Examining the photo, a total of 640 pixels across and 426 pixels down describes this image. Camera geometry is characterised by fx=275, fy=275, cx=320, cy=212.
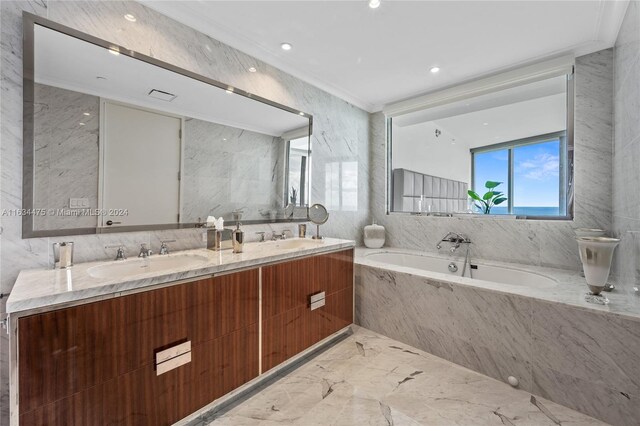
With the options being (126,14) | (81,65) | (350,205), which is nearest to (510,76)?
(350,205)

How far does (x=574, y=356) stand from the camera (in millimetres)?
1566

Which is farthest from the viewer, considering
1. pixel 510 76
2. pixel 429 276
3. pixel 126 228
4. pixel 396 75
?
pixel 396 75

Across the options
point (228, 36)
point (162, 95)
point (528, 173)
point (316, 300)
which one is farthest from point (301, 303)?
point (528, 173)

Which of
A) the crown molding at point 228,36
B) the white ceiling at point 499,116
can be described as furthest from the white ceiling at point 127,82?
the white ceiling at point 499,116

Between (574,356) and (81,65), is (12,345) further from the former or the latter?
(574,356)

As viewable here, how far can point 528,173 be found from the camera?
9.18 feet

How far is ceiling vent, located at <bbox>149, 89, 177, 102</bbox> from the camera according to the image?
174 cm

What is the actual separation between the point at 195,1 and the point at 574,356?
3118mm

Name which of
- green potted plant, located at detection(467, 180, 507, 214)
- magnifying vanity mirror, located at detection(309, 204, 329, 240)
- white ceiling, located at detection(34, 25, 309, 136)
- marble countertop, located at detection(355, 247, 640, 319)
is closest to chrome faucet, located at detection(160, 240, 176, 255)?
white ceiling, located at detection(34, 25, 309, 136)

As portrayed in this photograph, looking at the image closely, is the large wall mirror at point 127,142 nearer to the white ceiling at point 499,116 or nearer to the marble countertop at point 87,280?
the marble countertop at point 87,280

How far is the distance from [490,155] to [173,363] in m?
3.46

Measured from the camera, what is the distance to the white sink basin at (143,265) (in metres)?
1.43

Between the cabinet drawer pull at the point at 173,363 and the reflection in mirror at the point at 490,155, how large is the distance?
2.85 meters

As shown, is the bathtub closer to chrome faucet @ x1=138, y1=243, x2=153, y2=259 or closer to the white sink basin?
the white sink basin
